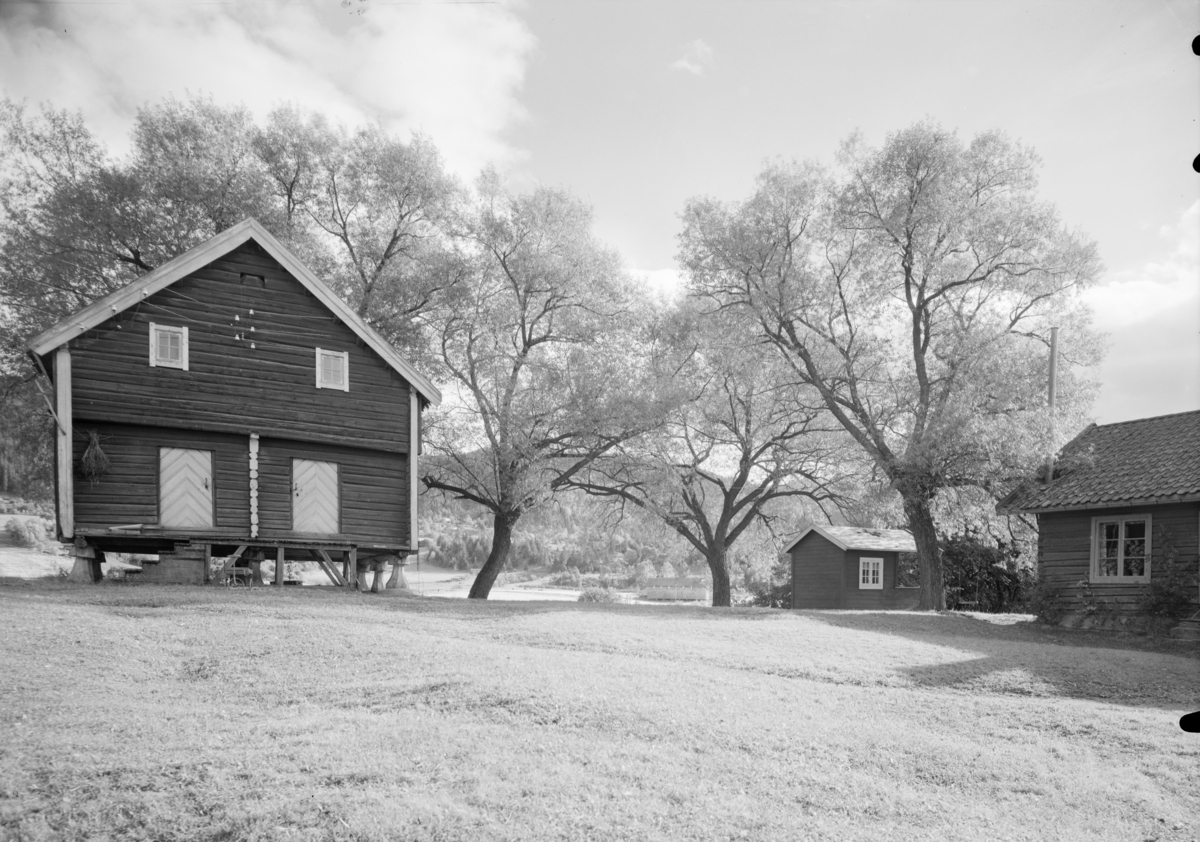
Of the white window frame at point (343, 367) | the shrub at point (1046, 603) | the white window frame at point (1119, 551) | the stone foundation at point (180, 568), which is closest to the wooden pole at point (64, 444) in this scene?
the stone foundation at point (180, 568)

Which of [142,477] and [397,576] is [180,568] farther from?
[397,576]

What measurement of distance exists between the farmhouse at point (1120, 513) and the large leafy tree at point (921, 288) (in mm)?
1555

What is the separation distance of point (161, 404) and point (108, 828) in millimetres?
17658

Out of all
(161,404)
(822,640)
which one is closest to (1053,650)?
(822,640)

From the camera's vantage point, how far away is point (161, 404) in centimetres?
2217

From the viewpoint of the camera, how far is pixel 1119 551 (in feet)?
80.4

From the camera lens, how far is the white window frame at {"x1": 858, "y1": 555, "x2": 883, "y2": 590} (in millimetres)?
43469

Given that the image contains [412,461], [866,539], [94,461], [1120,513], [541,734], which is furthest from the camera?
[866,539]

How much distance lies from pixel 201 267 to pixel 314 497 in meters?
6.87

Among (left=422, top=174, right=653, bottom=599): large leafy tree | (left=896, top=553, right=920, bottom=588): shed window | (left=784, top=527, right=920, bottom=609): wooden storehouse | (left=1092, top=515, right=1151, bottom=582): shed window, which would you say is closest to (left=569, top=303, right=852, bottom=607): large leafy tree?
(left=422, top=174, right=653, bottom=599): large leafy tree

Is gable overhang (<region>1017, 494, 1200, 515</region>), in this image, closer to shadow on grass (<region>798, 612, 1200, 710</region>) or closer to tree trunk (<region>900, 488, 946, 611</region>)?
shadow on grass (<region>798, 612, 1200, 710</region>)

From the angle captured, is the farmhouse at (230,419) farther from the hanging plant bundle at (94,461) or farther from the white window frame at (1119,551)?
the white window frame at (1119,551)

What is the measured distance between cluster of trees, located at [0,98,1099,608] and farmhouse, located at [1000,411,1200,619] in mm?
1540

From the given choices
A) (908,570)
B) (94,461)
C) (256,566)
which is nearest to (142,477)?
(94,461)
